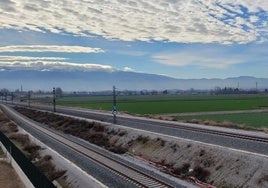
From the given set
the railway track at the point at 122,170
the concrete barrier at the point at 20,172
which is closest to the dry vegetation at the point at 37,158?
the concrete barrier at the point at 20,172

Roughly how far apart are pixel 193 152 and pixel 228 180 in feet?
22.3

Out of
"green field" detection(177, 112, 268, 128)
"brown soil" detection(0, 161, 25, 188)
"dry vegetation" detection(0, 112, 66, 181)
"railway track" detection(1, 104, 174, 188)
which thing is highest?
"green field" detection(177, 112, 268, 128)

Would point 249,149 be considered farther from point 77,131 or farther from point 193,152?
point 77,131

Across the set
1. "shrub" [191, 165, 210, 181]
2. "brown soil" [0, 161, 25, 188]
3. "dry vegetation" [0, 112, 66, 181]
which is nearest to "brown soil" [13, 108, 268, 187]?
"shrub" [191, 165, 210, 181]

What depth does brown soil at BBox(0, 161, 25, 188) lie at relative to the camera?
27.6 meters

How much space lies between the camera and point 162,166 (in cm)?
3222

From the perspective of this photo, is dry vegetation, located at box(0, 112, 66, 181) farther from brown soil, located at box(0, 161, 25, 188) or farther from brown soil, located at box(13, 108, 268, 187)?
brown soil, located at box(13, 108, 268, 187)

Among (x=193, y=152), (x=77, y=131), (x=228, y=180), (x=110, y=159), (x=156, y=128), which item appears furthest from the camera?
(x=77, y=131)

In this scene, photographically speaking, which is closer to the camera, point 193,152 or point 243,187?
point 243,187

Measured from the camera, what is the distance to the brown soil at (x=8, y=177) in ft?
90.5

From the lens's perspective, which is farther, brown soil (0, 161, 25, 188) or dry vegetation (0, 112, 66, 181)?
dry vegetation (0, 112, 66, 181)

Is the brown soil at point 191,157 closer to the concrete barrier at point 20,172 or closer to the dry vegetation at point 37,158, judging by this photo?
the dry vegetation at point 37,158

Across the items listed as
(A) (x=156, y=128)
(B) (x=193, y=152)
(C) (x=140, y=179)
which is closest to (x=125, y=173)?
(C) (x=140, y=179)

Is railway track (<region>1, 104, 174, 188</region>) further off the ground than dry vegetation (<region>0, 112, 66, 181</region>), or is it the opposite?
railway track (<region>1, 104, 174, 188</region>)
